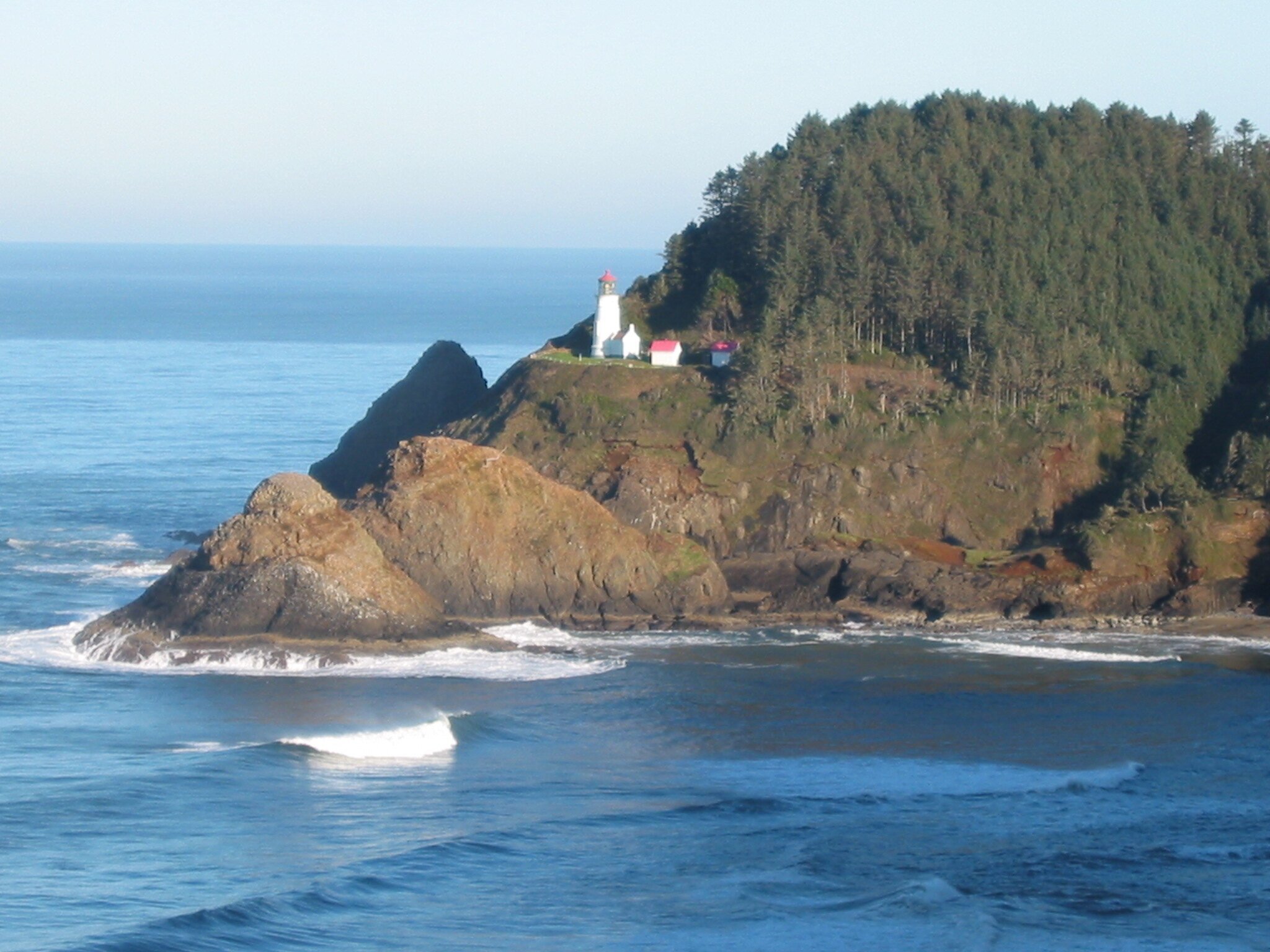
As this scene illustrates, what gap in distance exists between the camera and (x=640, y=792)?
98.9ft

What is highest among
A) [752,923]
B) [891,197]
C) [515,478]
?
[891,197]

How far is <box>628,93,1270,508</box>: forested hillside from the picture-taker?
5238 centimetres

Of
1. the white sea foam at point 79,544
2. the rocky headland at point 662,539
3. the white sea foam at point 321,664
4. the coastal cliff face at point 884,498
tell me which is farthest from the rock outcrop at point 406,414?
the white sea foam at point 321,664

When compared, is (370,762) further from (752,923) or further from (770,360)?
(770,360)

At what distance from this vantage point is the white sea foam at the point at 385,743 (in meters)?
32.6

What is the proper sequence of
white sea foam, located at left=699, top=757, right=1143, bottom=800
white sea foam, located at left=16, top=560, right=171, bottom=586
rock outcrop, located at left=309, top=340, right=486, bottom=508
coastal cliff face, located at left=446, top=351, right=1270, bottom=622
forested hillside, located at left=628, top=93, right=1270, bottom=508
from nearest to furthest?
white sea foam, located at left=699, top=757, right=1143, bottom=800, coastal cliff face, located at left=446, top=351, right=1270, bottom=622, white sea foam, located at left=16, top=560, right=171, bottom=586, forested hillside, located at left=628, top=93, right=1270, bottom=508, rock outcrop, located at left=309, top=340, right=486, bottom=508

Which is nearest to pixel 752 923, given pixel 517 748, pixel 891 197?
pixel 517 748

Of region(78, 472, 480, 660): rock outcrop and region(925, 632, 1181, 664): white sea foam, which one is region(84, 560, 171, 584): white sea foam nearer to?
region(78, 472, 480, 660): rock outcrop

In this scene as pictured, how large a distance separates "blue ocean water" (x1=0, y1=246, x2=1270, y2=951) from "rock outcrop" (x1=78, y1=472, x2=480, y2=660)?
128 cm

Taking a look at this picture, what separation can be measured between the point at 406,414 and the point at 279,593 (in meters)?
19.2

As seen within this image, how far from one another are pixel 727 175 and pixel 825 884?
41.3 meters

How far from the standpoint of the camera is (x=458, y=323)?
481 feet

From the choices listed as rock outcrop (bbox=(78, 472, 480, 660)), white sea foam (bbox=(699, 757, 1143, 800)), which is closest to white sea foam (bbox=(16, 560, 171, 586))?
rock outcrop (bbox=(78, 472, 480, 660))

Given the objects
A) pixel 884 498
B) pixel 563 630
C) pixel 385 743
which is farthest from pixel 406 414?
pixel 385 743
